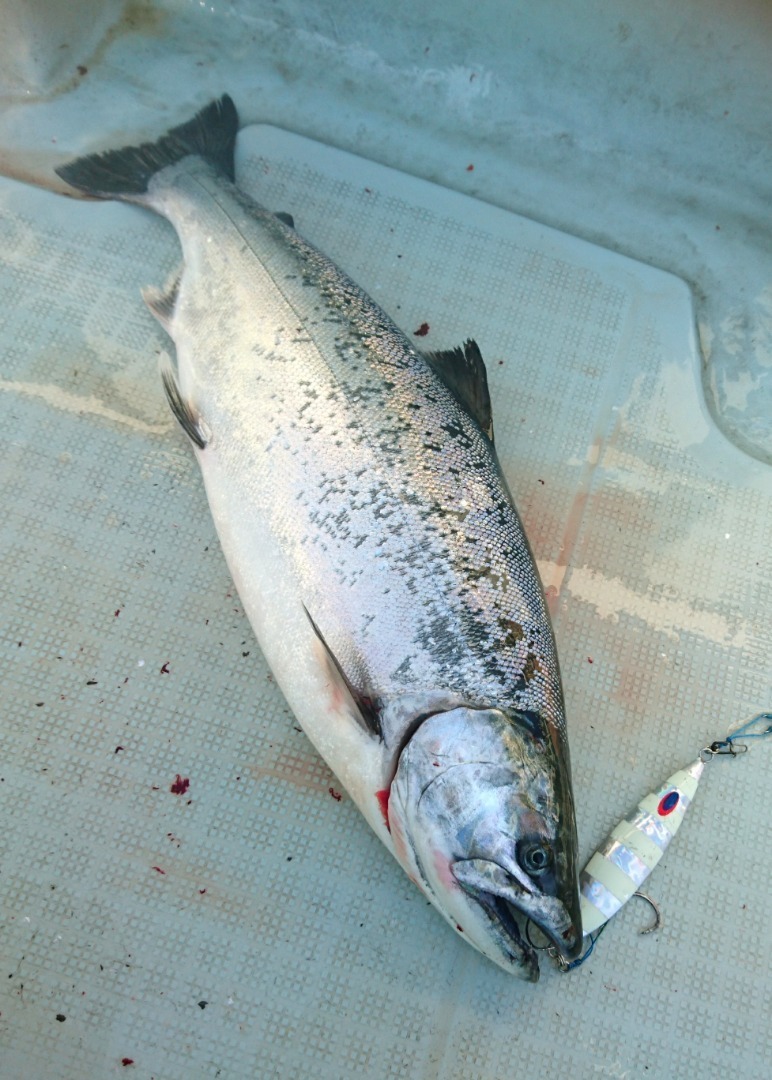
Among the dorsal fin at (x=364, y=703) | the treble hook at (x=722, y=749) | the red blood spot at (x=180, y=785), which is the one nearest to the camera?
the dorsal fin at (x=364, y=703)

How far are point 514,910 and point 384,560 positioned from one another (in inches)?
39.9

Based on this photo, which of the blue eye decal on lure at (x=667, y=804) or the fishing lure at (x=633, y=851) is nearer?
the fishing lure at (x=633, y=851)

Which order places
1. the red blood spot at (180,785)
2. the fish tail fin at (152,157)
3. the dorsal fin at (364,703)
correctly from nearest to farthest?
the dorsal fin at (364,703) → the red blood spot at (180,785) → the fish tail fin at (152,157)

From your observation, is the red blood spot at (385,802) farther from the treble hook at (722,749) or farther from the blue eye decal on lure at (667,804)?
Result: the treble hook at (722,749)

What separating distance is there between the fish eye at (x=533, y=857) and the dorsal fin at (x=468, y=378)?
51.2 inches

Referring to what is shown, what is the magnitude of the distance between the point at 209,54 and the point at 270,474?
221cm

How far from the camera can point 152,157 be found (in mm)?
3059

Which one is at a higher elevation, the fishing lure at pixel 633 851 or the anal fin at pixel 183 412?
the anal fin at pixel 183 412

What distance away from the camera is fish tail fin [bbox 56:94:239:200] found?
3059 millimetres

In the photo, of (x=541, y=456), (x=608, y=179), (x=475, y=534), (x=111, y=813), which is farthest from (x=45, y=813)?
(x=608, y=179)

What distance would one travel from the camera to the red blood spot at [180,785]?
2604 millimetres

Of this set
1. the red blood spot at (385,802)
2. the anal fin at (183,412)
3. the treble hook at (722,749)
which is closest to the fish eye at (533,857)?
the red blood spot at (385,802)

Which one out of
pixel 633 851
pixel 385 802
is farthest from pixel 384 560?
pixel 633 851

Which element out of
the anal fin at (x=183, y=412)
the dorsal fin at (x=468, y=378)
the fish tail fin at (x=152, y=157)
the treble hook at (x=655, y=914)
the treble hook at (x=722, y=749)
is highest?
the fish tail fin at (x=152, y=157)
